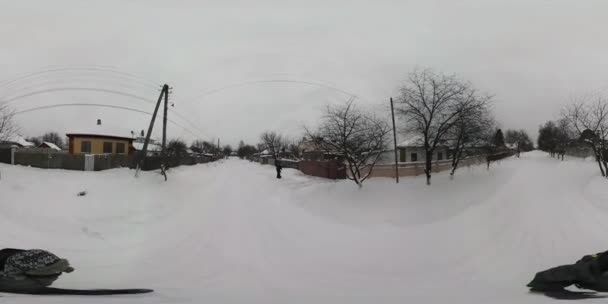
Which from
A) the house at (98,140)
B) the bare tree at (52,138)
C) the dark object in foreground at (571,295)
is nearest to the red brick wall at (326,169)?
the dark object in foreground at (571,295)

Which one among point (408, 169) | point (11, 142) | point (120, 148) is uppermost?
point (11, 142)

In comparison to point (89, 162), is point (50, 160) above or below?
above

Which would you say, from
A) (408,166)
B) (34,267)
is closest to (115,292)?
(34,267)

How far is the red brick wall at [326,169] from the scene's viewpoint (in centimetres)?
1770

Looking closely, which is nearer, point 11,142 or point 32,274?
point 32,274

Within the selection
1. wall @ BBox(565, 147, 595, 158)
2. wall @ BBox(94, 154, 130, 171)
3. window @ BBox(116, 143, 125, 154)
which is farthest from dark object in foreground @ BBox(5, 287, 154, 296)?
window @ BBox(116, 143, 125, 154)

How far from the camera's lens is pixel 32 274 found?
4434 millimetres

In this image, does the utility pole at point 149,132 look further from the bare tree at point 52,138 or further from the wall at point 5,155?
the bare tree at point 52,138

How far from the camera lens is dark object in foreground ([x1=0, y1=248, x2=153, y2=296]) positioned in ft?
14.0

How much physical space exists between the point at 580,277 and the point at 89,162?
79.3 ft

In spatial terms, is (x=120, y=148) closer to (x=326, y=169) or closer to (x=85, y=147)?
(x=85, y=147)

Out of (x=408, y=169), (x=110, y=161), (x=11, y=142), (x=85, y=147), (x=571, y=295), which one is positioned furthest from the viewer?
(x=11, y=142)

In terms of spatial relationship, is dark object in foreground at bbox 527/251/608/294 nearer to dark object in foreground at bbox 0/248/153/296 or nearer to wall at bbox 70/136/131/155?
dark object in foreground at bbox 0/248/153/296

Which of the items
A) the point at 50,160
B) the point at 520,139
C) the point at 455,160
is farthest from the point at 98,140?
the point at 520,139
